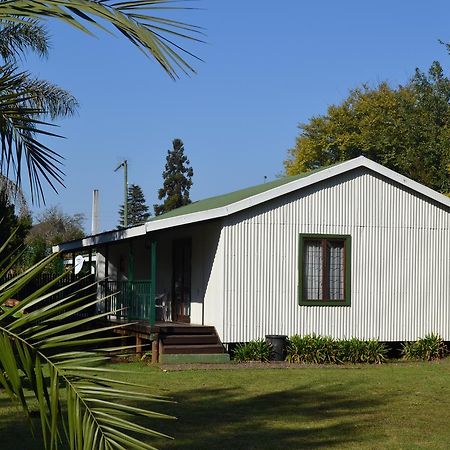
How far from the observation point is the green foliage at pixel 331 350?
17719 millimetres

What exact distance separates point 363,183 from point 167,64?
15.9 m

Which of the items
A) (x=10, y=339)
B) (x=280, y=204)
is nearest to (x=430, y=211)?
(x=280, y=204)

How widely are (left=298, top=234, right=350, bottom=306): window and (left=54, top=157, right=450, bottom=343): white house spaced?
0.02m

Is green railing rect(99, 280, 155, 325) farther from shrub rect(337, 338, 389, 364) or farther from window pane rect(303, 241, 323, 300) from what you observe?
shrub rect(337, 338, 389, 364)

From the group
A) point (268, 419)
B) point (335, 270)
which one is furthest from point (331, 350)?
point (268, 419)

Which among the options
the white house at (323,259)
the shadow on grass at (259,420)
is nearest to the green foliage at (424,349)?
the white house at (323,259)

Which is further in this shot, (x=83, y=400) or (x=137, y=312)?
(x=137, y=312)

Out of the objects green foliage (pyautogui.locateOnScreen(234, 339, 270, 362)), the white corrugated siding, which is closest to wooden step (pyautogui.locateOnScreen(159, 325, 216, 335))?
the white corrugated siding

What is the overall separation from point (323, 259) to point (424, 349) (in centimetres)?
318

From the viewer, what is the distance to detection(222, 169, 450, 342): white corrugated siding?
18.0m

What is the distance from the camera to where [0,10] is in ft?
12.4

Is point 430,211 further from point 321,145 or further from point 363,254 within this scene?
point 321,145

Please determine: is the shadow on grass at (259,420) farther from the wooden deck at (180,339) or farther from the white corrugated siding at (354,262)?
the white corrugated siding at (354,262)

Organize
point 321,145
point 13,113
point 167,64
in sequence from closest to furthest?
point 167,64 → point 13,113 → point 321,145
